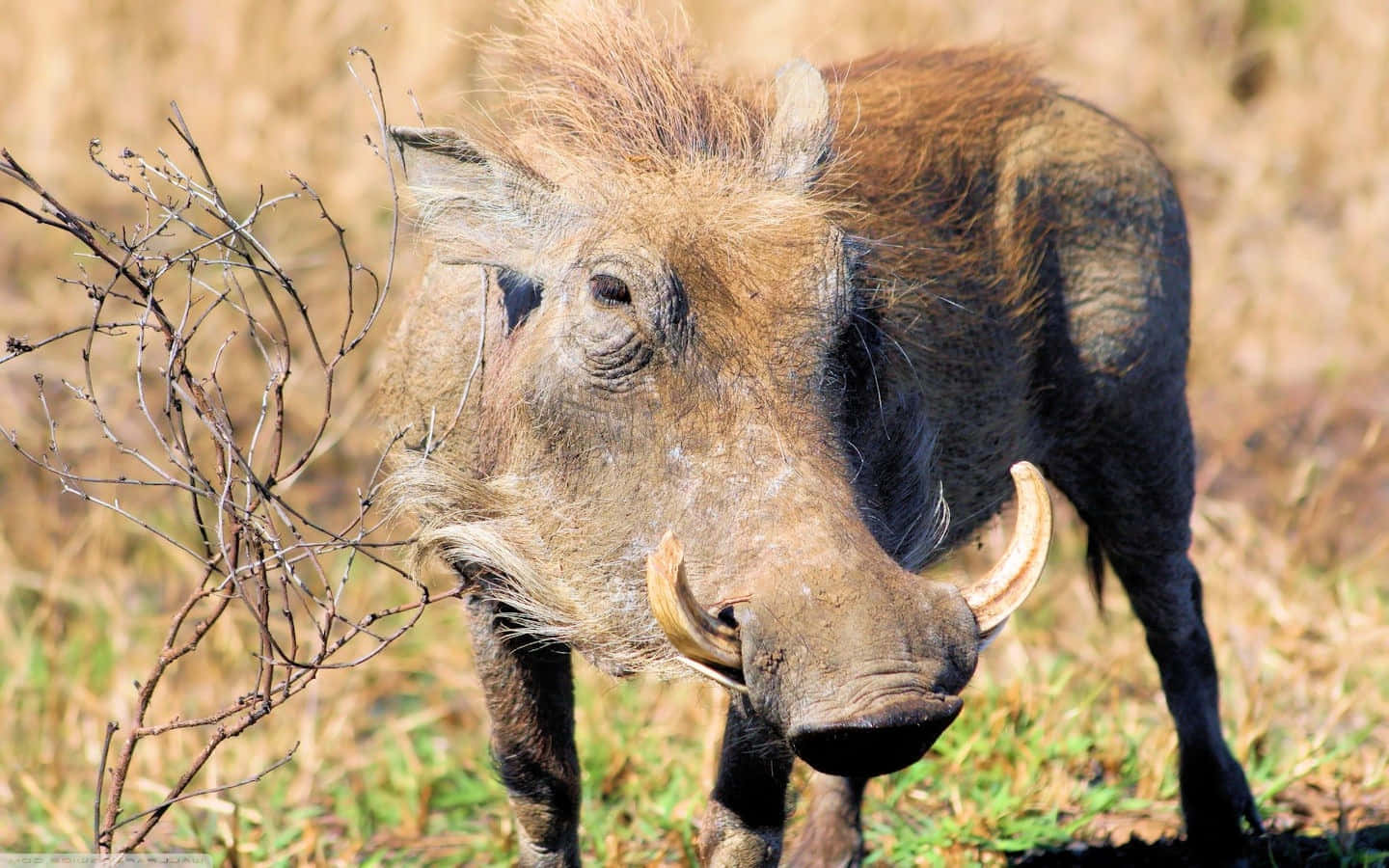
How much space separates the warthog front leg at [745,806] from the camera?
285 cm

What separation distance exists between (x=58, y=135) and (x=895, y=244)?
5924 mm

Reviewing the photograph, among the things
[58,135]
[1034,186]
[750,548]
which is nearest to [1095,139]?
[1034,186]

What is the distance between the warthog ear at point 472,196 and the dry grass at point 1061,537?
885 mm

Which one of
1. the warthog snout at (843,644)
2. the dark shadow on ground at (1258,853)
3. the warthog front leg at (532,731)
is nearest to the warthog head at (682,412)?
the warthog snout at (843,644)

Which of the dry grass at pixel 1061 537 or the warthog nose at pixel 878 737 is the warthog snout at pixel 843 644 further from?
the dry grass at pixel 1061 537

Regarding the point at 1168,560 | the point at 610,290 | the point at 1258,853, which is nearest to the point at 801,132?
the point at 610,290

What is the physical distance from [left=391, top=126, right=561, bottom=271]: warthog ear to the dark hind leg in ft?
5.05

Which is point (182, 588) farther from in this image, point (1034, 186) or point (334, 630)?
point (1034, 186)

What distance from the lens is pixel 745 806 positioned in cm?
289

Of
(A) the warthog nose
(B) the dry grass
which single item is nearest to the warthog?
(A) the warthog nose

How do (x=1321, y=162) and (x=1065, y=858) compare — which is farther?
(x=1321, y=162)

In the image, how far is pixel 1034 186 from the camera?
3570mm

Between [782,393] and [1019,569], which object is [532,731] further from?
[1019,569]

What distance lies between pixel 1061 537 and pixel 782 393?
357 cm
